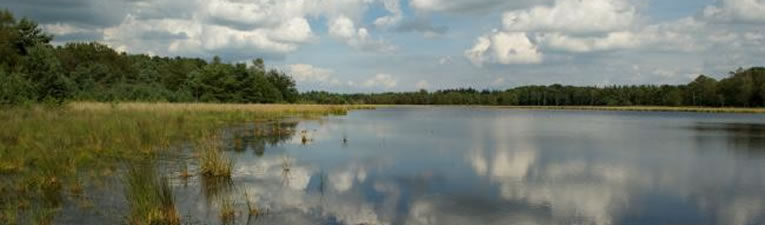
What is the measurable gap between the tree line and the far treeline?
35.1 m

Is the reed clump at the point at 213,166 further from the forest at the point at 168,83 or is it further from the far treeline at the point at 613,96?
the far treeline at the point at 613,96

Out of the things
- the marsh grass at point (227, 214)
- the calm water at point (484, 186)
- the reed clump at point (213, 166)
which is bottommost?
the calm water at point (484, 186)

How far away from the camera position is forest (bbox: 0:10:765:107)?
3047 cm

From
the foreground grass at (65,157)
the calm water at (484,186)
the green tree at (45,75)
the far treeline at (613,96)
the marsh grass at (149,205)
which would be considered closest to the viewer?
the marsh grass at (149,205)

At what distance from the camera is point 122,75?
7569 cm

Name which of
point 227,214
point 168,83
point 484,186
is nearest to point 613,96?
point 168,83

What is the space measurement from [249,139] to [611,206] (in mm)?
14067

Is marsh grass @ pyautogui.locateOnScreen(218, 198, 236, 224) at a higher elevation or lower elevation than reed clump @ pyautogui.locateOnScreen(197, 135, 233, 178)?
lower

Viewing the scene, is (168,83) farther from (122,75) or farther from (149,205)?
(149,205)

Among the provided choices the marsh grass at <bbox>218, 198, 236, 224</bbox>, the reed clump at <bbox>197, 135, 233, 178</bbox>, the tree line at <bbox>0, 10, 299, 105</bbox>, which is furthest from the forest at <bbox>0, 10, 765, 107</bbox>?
the marsh grass at <bbox>218, 198, 236, 224</bbox>

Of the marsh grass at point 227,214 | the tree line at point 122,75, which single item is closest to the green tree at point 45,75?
the tree line at point 122,75

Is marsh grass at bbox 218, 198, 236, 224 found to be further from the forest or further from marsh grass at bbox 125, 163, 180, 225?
the forest

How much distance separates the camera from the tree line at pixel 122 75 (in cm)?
3206

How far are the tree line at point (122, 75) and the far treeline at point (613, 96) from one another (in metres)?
35.1
